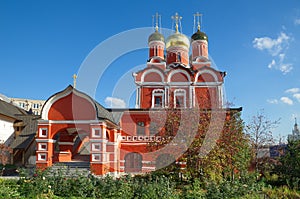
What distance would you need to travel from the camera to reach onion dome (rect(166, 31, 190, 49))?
25516 millimetres

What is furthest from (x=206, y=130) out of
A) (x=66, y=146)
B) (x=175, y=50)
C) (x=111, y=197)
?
(x=175, y=50)

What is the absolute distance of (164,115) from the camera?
38.3ft

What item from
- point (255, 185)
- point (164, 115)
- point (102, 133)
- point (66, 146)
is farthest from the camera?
point (66, 146)

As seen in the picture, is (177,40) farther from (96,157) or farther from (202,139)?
(202,139)

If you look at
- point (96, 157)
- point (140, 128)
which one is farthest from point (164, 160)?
point (140, 128)

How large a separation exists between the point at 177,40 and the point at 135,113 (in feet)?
35.2

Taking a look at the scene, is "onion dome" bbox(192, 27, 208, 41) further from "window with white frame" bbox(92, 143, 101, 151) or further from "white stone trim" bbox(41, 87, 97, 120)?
"window with white frame" bbox(92, 143, 101, 151)

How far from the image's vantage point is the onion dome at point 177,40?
25516mm

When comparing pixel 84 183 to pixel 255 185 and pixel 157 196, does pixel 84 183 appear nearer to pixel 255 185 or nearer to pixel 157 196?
A: pixel 157 196

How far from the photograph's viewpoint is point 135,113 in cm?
1827

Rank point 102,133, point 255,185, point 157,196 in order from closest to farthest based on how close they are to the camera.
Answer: point 157,196 < point 255,185 < point 102,133

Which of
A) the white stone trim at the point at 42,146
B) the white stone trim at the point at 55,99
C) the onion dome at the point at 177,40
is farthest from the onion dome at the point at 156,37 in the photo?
the white stone trim at the point at 42,146

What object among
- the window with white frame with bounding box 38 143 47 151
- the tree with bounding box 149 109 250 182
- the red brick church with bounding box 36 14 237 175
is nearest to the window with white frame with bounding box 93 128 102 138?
the red brick church with bounding box 36 14 237 175

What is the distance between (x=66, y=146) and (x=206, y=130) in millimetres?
10965
